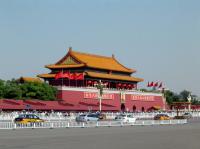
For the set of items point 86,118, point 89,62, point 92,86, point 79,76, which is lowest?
point 86,118

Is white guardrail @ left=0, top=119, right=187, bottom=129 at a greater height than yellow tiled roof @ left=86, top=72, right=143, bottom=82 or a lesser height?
lesser

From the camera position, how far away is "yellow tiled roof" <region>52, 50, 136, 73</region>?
266 ft

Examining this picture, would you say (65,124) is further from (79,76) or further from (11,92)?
(79,76)

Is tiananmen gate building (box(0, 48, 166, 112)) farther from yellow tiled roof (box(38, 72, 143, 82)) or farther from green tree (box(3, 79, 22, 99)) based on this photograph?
green tree (box(3, 79, 22, 99))

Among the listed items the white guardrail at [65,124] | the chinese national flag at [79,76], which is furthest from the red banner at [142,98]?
the white guardrail at [65,124]

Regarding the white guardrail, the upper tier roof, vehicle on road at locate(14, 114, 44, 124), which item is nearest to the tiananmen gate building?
the upper tier roof

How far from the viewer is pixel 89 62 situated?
81500 millimetres

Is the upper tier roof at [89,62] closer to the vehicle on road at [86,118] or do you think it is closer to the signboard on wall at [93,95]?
the signboard on wall at [93,95]

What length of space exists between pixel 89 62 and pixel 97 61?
4.10 metres

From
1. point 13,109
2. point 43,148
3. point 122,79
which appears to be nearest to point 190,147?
point 43,148

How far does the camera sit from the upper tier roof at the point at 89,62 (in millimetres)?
80375

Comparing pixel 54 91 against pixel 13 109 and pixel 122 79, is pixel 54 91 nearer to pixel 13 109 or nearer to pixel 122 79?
pixel 13 109

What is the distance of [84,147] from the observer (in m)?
19.0

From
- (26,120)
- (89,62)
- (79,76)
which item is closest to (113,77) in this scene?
(89,62)
